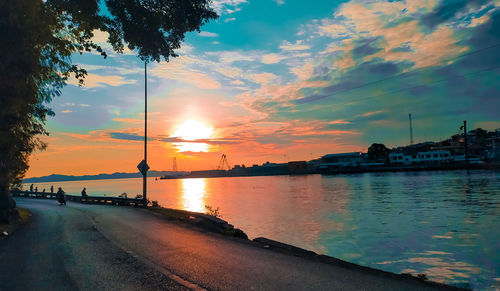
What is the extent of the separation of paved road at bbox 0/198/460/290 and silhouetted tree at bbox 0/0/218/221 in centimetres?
589

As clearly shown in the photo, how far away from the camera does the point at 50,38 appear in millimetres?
14203

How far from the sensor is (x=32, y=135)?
18141 millimetres

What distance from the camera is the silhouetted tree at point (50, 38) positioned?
12.1 m

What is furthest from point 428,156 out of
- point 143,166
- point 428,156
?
point 143,166

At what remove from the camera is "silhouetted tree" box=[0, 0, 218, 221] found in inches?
477

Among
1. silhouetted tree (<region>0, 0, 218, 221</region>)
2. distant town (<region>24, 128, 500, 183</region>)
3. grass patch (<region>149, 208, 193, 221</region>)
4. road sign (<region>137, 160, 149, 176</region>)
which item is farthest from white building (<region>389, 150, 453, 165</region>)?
silhouetted tree (<region>0, 0, 218, 221</region>)

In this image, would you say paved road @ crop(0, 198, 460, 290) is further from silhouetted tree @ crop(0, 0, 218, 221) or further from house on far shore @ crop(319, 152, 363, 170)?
house on far shore @ crop(319, 152, 363, 170)

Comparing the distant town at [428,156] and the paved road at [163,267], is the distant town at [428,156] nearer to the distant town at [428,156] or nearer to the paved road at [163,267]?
the distant town at [428,156]

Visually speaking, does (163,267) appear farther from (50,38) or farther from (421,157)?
(421,157)

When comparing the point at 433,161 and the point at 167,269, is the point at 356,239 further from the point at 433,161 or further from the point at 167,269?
the point at 433,161

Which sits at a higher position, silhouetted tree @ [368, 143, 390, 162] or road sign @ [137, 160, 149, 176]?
silhouetted tree @ [368, 143, 390, 162]

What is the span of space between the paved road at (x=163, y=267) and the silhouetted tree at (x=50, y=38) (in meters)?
5.89

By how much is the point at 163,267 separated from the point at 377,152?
19044cm

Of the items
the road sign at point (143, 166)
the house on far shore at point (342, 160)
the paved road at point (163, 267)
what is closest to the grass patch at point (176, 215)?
the paved road at point (163, 267)
